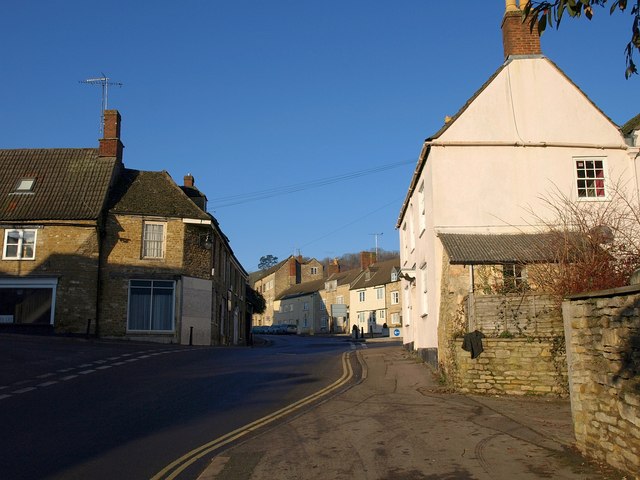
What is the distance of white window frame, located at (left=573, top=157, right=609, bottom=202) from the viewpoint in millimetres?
19641

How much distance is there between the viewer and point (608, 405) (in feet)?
26.9

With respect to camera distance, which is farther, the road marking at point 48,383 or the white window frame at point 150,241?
the white window frame at point 150,241

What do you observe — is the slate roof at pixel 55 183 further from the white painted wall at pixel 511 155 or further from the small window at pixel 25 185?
the white painted wall at pixel 511 155

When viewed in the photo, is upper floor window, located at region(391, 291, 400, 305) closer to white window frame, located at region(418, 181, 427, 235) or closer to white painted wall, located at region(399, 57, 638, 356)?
white window frame, located at region(418, 181, 427, 235)

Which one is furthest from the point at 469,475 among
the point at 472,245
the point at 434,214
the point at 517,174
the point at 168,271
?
the point at 168,271

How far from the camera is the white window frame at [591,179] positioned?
19.6 meters

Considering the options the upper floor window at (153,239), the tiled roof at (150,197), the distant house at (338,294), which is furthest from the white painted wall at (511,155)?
the distant house at (338,294)

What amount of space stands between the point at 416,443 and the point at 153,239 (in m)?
23.8

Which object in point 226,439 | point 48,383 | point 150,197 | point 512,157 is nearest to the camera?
point 226,439

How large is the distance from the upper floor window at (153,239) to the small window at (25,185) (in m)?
6.42

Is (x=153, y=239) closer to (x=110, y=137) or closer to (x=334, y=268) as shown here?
(x=110, y=137)

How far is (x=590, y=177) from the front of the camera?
19.9 meters

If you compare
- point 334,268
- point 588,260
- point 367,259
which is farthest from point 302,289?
point 588,260

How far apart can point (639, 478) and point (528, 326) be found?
26.0 ft
